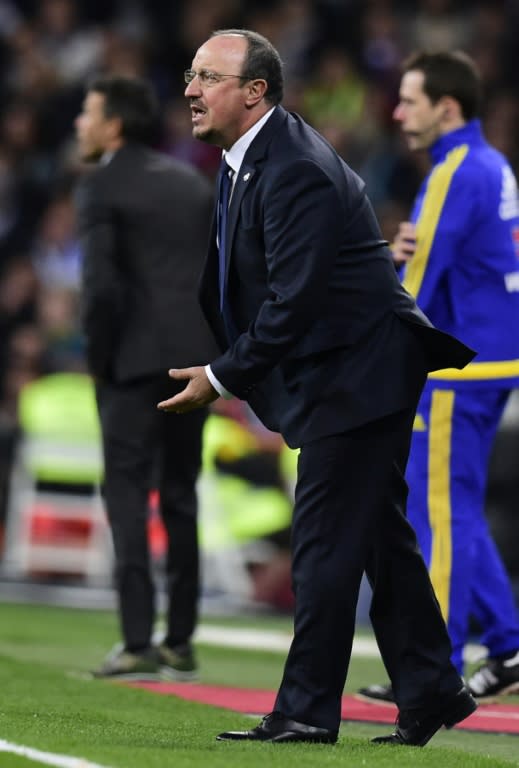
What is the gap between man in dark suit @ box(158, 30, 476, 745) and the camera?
4855 mm

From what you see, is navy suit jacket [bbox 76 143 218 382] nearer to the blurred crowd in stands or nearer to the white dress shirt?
the white dress shirt

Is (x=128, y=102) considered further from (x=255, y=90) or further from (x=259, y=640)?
(x=259, y=640)

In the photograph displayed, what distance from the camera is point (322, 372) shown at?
16.3ft

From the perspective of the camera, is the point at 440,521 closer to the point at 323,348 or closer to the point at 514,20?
the point at 323,348

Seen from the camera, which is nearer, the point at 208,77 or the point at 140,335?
the point at 208,77

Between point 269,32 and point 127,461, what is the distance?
907 cm

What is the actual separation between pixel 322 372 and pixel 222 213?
56 cm

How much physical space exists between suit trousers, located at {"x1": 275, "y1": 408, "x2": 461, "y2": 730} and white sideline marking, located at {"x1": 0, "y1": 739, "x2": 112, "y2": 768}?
2.28ft

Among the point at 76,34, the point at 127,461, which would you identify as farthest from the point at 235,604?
the point at 76,34

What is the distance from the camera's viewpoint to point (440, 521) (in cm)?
652

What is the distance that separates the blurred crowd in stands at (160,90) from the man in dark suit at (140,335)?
5009 millimetres

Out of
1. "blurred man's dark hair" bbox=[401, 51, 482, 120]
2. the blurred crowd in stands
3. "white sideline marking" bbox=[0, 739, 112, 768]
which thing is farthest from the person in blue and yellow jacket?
the blurred crowd in stands

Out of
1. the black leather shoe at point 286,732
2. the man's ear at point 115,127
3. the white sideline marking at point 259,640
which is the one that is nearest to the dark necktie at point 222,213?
the black leather shoe at point 286,732

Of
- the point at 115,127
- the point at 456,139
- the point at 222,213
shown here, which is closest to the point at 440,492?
the point at 456,139
